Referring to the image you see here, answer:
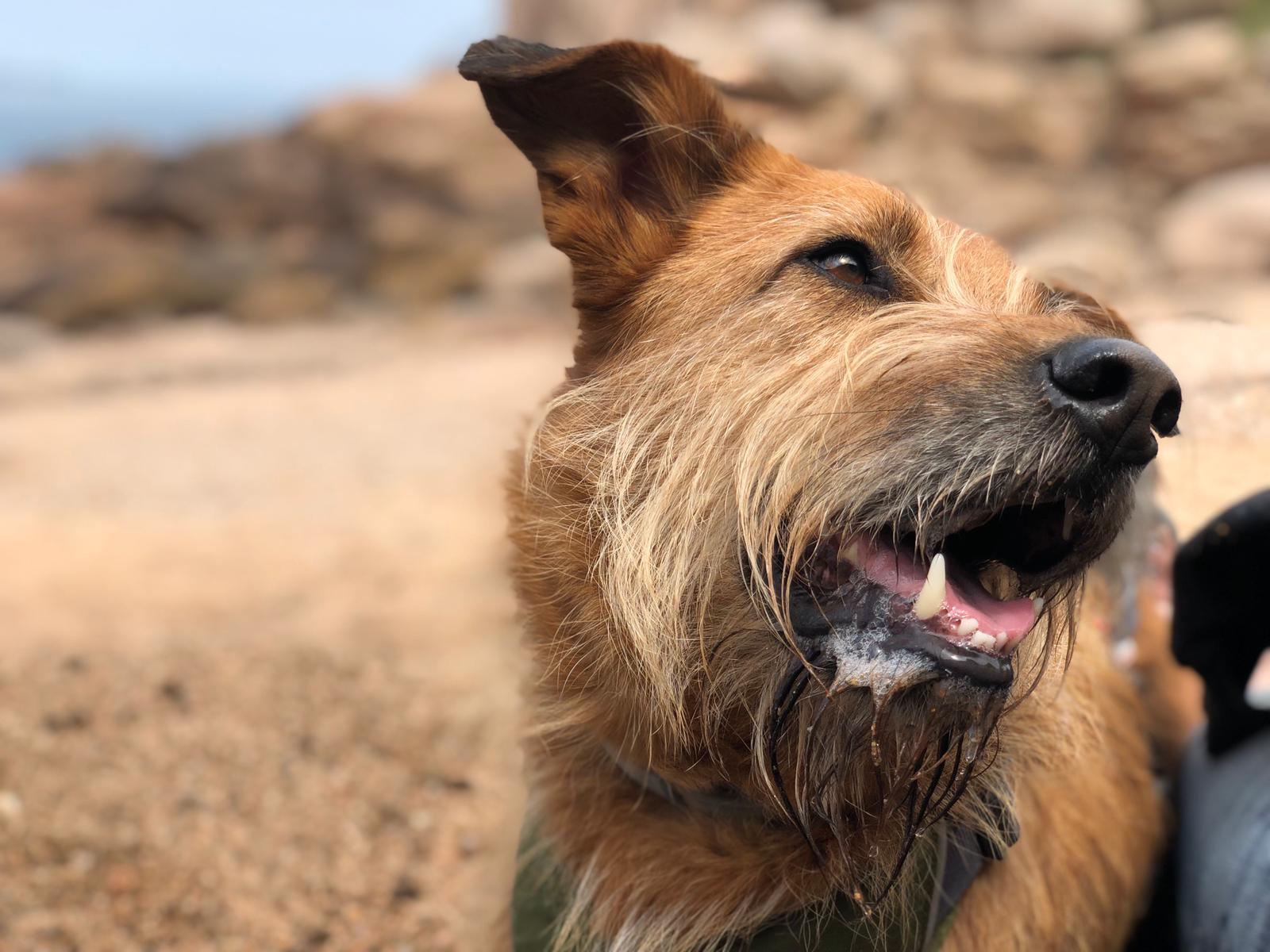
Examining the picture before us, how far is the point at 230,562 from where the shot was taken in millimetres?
6262

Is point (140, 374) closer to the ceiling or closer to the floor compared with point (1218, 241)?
closer to the floor

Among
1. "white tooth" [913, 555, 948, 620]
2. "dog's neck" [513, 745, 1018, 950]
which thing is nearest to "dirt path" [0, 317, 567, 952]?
"dog's neck" [513, 745, 1018, 950]

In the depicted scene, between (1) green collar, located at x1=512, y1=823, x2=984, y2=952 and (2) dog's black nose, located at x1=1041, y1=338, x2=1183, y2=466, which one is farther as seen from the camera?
(1) green collar, located at x1=512, y1=823, x2=984, y2=952

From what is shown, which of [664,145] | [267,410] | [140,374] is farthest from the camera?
[140,374]

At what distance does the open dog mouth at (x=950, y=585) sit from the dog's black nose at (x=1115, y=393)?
0.12m

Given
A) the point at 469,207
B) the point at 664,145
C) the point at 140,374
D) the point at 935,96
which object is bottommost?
the point at 140,374

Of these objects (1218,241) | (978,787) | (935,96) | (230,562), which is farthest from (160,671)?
(935,96)

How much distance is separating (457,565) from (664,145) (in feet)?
13.9

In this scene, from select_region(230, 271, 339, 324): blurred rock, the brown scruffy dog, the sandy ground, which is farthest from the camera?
select_region(230, 271, 339, 324): blurred rock

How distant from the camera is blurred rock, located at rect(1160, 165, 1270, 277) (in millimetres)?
12305

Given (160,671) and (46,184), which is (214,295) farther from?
(160,671)

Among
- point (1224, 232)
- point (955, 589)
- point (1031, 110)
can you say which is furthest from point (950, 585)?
point (1031, 110)

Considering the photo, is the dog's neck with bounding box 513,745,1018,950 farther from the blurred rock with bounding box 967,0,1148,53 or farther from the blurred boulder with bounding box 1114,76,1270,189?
the blurred rock with bounding box 967,0,1148,53

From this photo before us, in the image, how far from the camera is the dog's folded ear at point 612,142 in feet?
7.06
